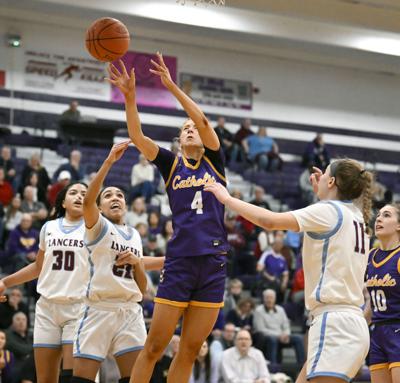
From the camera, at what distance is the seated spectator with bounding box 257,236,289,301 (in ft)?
51.4

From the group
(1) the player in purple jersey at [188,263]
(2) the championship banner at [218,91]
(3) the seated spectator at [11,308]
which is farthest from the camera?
(2) the championship banner at [218,91]

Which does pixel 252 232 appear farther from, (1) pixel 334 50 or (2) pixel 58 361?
(2) pixel 58 361

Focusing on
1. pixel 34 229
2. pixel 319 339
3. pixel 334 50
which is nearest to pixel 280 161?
pixel 334 50

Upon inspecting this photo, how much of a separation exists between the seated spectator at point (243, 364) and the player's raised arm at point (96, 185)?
244 inches

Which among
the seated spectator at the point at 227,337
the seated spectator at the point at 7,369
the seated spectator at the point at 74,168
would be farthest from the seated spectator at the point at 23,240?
the seated spectator at the point at 227,337

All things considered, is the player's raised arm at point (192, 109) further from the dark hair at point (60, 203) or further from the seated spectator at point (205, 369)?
the seated spectator at point (205, 369)

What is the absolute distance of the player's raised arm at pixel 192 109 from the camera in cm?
604

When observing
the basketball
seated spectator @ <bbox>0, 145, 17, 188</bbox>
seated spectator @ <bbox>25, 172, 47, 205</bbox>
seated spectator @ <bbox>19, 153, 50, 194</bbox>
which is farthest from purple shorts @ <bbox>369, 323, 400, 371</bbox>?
seated spectator @ <bbox>0, 145, 17, 188</bbox>

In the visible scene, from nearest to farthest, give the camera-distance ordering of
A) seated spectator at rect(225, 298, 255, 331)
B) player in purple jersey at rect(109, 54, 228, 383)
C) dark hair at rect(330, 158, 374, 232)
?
dark hair at rect(330, 158, 374, 232) → player in purple jersey at rect(109, 54, 228, 383) → seated spectator at rect(225, 298, 255, 331)

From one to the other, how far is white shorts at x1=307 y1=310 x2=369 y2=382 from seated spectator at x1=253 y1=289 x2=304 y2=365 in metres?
8.66

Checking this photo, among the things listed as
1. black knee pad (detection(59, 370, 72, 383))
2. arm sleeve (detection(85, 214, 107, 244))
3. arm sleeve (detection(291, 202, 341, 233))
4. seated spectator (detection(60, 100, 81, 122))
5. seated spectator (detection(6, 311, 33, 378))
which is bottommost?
seated spectator (detection(6, 311, 33, 378))

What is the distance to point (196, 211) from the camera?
6094mm

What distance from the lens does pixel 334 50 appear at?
21375mm

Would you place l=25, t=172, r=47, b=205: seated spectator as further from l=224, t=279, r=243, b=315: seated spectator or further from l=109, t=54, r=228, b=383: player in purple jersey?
l=109, t=54, r=228, b=383: player in purple jersey
